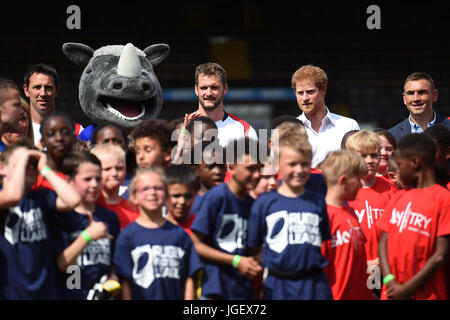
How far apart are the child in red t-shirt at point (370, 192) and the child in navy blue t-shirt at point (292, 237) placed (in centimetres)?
80

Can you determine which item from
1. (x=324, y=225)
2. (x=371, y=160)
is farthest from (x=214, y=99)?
(x=324, y=225)

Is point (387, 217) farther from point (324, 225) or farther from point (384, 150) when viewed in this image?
point (384, 150)

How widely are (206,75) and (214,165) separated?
1295 mm

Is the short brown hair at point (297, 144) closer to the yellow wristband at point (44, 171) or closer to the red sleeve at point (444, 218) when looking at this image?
the red sleeve at point (444, 218)

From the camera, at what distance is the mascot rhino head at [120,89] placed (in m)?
5.86

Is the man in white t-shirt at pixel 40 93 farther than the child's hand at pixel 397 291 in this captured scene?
Yes

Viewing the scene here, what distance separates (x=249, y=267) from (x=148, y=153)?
48.2 inches

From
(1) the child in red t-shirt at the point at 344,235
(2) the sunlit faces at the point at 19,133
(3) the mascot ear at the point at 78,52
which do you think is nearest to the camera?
(1) the child in red t-shirt at the point at 344,235

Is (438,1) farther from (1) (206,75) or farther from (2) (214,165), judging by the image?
(2) (214,165)

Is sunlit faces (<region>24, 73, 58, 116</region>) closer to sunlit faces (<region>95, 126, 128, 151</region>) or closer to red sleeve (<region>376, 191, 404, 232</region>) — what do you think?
sunlit faces (<region>95, 126, 128, 151</region>)

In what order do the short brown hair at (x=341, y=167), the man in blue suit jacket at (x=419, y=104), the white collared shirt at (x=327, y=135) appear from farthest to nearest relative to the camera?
the man in blue suit jacket at (x=419, y=104) < the white collared shirt at (x=327, y=135) < the short brown hair at (x=341, y=167)

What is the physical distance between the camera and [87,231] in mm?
4035

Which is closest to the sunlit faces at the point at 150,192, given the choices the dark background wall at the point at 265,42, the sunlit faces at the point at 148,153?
the sunlit faces at the point at 148,153

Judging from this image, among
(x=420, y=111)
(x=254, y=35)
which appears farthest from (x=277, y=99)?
(x=420, y=111)
